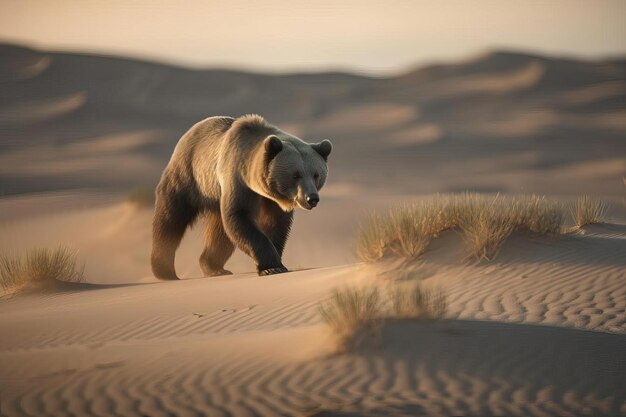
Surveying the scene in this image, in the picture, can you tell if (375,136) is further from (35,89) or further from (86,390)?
(86,390)

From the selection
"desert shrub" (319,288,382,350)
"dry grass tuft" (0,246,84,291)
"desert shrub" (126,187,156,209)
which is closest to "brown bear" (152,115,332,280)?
"dry grass tuft" (0,246,84,291)

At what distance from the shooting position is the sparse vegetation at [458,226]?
8727 mm

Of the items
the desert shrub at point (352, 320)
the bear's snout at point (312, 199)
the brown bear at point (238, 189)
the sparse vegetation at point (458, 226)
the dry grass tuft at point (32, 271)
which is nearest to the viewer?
the desert shrub at point (352, 320)

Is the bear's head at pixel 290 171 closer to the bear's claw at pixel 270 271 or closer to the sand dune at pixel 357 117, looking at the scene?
the bear's claw at pixel 270 271

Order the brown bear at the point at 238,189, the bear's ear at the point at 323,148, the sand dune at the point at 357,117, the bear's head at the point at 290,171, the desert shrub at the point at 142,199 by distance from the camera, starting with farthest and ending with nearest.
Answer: the sand dune at the point at 357,117 → the desert shrub at the point at 142,199 → the bear's ear at the point at 323,148 → the brown bear at the point at 238,189 → the bear's head at the point at 290,171

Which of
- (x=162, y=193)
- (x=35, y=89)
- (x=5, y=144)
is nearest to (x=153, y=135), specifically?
(x=5, y=144)

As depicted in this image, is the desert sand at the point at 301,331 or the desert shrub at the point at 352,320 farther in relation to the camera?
the desert shrub at the point at 352,320

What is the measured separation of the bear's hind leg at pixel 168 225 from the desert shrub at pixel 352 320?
5.97 m

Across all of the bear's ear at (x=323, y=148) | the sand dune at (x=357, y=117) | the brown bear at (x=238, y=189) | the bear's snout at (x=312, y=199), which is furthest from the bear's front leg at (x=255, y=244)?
the sand dune at (x=357, y=117)

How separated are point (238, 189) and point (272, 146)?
0.84m

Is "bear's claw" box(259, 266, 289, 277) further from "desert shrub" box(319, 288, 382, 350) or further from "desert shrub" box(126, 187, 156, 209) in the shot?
"desert shrub" box(126, 187, 156, 209)

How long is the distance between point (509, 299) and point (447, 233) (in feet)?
5.07

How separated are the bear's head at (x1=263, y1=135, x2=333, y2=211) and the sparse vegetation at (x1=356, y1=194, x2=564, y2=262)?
110 cm

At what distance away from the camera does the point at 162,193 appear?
12.2 meters
